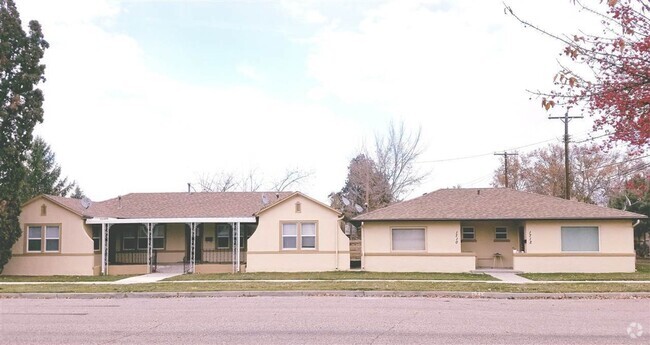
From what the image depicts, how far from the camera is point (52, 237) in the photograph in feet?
96.8

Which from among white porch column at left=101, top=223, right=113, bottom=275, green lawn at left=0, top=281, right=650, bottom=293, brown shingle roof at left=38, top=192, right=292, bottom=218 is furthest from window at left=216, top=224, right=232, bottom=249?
green lawn at left=0, top=281, right=650, bottom=293

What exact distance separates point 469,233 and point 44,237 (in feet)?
63.0

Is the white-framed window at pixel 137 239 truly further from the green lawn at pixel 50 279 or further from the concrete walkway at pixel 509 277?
the concrete walkway at pixel 509 277

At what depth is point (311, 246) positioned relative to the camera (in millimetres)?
29531

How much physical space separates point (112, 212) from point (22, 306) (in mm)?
16429

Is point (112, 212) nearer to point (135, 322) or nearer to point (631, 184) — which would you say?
point (135, 322)

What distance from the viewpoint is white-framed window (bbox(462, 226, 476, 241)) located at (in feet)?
101

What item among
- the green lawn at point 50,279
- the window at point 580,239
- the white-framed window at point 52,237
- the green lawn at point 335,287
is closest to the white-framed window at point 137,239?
the white-framed window at point 52,237

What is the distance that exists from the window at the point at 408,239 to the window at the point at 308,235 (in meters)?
3.57

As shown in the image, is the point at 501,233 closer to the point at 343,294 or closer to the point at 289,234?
the point at 289,234

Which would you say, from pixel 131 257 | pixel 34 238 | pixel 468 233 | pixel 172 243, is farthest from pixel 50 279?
pixel 468 233

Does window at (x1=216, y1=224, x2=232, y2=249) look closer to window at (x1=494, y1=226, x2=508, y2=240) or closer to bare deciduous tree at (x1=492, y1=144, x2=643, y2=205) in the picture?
window at (x1=494, y1=226, x2=508, y2=240)

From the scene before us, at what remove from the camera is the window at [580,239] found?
93.5ft

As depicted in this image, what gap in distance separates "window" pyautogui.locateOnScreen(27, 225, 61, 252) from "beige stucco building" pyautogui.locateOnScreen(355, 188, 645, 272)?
1354 cm
